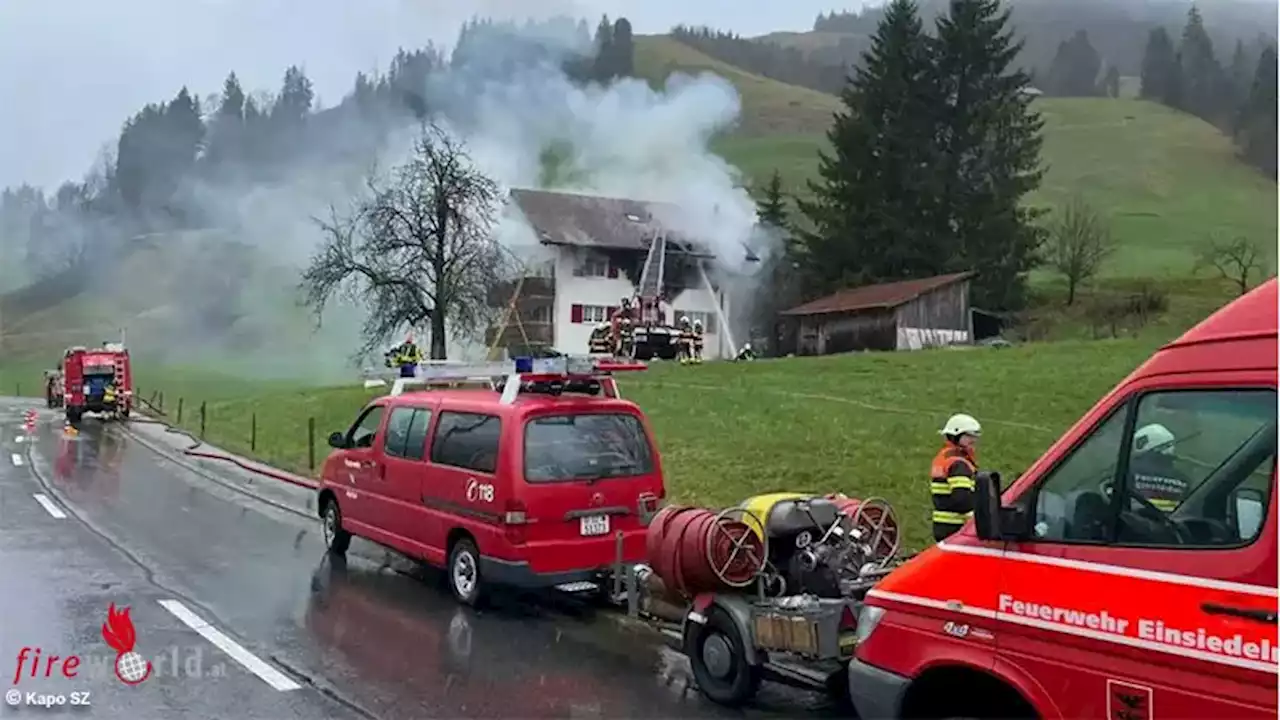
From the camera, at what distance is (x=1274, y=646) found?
347 centimetres

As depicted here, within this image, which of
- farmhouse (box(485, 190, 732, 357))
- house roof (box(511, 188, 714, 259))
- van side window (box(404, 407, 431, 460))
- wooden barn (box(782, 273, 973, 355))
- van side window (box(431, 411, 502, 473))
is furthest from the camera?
house roof (box(511, 188, 714, 259))

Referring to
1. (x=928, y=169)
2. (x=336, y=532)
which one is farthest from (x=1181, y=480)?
(x=928, y=169)

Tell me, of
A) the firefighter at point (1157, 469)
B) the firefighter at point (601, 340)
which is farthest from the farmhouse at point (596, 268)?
the firefighter at point (1157, 469)

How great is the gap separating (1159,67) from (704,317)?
81.6 metres

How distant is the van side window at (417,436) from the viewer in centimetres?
1002

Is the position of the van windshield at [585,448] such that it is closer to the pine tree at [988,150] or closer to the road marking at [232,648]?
the road marking at [232,648]

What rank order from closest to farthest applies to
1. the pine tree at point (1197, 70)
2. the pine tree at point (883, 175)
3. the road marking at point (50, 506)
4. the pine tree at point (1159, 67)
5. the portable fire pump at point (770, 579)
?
the portable fire pump at point (770, 579)
the road marking at point (50, 506)
the pine tree at point (883, 175)
the pine tree at point (1197, 70)
the pine tree at point (1159, 67)

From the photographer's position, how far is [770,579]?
6.83 m

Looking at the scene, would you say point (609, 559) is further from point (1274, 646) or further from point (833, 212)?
point (833, 212)

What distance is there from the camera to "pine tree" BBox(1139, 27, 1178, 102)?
359 feet

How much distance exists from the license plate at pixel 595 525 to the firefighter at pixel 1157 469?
17.8 ft

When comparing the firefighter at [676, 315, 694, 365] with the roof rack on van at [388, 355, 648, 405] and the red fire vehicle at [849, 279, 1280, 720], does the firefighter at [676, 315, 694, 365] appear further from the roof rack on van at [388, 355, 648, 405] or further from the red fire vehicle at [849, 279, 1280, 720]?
the red fire vehicle at [849, 279, 1280, 720]

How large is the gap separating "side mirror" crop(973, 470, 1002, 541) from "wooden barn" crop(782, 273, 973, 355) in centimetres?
3754

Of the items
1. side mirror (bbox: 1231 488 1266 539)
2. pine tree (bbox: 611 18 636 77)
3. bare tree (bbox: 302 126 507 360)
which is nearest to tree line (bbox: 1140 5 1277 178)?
pine tree (bbox: 611 18 636 77)
